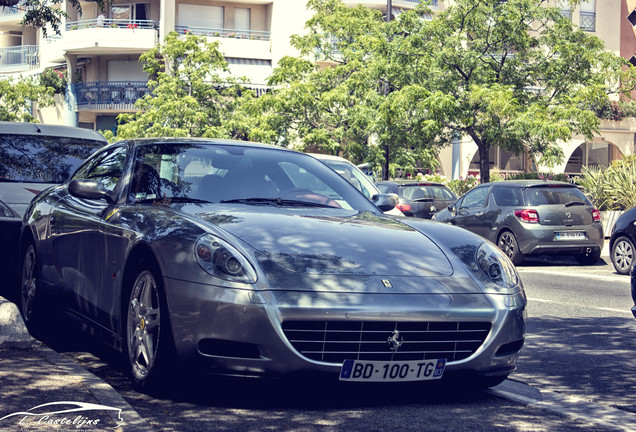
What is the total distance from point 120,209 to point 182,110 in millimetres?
36040

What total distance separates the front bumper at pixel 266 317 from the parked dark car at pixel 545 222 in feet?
40.8

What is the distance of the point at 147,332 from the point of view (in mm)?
5258

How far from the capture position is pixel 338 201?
6.48 m

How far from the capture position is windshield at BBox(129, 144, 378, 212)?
19.9 ft

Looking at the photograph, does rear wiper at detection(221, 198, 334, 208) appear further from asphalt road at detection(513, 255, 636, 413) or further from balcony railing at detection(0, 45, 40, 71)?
balcony railing at detection(0, 45, 40, 71)

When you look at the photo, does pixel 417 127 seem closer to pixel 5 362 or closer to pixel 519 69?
pixel 519 69

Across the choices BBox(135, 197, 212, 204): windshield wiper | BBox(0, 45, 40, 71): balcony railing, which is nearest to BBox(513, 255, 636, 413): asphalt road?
BBox(135, 197, 212, 204): windshield wiper

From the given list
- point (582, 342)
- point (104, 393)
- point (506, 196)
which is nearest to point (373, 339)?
point (104, 393)

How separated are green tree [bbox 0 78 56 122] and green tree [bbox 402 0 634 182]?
30123 millimetres

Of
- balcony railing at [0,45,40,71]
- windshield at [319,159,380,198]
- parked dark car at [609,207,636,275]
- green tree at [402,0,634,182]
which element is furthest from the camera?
balcony railing at [0,45,40,71]

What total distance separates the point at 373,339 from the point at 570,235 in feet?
42.9

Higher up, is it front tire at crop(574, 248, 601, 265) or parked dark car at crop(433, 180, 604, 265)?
parked dark car at crop(433, 180, 604, 265)

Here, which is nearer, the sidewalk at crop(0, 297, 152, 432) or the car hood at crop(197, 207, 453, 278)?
the sidewalk at crop(0, 297, 152, 432)

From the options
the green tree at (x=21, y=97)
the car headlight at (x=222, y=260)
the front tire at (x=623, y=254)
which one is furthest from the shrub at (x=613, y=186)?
the green tree at (x=21, y=97)
